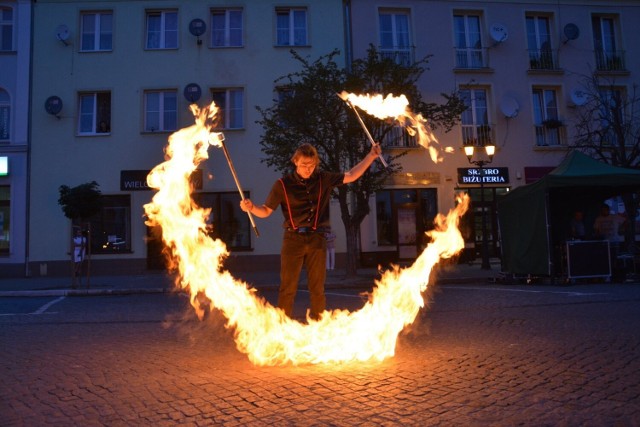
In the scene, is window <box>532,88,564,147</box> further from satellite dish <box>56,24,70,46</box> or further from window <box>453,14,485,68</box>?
satellite dish <box>56,24,70,46</box>

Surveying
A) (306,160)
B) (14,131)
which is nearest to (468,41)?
(14,131)

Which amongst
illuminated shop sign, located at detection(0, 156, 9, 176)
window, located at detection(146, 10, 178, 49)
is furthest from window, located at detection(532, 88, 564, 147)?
illuminated shop sign, located at detection(0, 156, 9, 176)

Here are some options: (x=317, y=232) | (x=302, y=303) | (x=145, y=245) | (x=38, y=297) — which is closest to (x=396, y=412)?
(x=317, y=232)

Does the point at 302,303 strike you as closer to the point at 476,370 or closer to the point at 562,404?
the point at 476,370

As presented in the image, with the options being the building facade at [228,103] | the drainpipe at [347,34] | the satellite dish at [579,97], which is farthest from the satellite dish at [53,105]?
the satellite dish at [579,97]

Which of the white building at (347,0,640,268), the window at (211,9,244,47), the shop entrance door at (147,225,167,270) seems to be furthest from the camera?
the white building at (347,0,640,268)

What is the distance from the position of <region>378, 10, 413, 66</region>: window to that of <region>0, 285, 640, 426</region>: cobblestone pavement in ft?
57.1

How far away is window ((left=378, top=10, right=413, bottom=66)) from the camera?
22.7m

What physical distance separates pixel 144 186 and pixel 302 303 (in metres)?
12.9

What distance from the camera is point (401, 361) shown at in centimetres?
511

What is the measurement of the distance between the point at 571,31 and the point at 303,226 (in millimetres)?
23066

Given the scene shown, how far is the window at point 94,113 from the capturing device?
21719 mm

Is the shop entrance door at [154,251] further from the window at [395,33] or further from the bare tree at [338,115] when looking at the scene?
the window at [395,33]

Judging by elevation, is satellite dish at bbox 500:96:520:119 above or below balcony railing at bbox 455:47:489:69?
below
